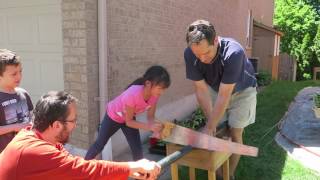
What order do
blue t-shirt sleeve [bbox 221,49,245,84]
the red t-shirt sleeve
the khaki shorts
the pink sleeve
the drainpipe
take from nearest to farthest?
the red t-shirt sleeve → blue t-shirt sleeve [bbox 221,49,245,84] → the pink sleeve → the khaki shorts → the drainpipe

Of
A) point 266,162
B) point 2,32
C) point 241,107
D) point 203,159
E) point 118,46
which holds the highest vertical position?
point 2,32

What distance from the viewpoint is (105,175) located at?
2.08 m

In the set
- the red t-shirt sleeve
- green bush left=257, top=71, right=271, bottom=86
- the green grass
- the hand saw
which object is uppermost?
the red t-shirt sleeve

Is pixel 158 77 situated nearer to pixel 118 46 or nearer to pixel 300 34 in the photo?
pixel 118 46

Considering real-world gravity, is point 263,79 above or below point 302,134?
above

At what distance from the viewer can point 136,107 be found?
12.9 feet

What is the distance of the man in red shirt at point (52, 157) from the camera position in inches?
76.4

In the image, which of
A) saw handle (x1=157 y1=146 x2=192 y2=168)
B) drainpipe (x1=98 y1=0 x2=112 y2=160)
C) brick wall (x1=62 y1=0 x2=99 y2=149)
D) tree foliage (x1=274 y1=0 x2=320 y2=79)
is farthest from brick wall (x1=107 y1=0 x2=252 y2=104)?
tree foliage (x1=274 y1=0 x2=320 y2=79)

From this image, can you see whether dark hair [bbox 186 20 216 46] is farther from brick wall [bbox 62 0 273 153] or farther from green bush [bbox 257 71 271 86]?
green bush [bbox 257 71 271 86]

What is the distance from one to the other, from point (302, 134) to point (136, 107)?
4.60 meters

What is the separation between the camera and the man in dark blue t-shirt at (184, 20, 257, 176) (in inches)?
131

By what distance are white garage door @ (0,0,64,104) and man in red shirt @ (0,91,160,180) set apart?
3.61 metres

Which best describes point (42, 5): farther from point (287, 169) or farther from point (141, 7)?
point (287, 169)

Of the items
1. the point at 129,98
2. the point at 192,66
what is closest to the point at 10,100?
the point at 129,98
